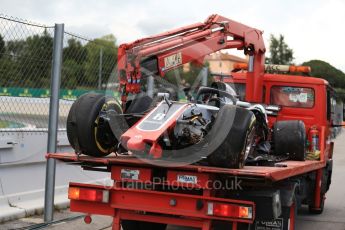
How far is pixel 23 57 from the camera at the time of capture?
7969mm

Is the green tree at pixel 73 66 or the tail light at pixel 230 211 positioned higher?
the green tree at pixel 73 66

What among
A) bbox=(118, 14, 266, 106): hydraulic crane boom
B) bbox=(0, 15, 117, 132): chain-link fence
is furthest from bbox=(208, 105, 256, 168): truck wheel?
bbox=(0, 15, 117, 132): chain-link fence

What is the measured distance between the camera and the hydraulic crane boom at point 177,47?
21.4 ft

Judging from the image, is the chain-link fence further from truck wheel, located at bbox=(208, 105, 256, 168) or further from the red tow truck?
truck wheel, located at bbox=(208, 105, 256, 168)

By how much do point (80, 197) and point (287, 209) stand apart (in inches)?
90.2

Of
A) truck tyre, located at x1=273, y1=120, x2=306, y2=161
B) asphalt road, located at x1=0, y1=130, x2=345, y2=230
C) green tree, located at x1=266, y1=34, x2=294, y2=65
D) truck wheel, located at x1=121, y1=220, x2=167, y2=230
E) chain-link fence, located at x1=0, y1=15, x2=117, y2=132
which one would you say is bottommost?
asphalt road, located at x1=0, y1=130, x2=345, y2=230

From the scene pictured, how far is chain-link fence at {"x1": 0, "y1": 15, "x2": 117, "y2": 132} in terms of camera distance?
7621 mm

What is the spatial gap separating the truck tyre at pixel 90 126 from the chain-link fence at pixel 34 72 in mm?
1961

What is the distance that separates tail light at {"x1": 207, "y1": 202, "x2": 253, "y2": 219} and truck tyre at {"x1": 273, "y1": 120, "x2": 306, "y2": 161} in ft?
7.12

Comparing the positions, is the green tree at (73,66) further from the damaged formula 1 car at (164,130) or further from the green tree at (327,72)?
the green tree at (327,72)

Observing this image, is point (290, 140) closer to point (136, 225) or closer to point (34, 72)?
point (136, 225)

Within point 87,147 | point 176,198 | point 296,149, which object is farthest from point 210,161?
point 296,149

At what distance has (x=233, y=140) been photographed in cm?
528

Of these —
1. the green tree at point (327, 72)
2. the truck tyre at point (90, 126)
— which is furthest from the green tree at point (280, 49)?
the truck tyre at point (90, 126)
